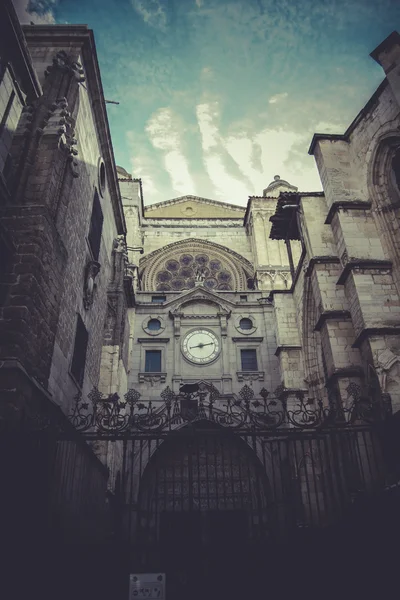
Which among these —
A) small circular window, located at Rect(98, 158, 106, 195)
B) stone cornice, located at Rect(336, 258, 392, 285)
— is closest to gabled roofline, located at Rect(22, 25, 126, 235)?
small circular window, located at Rect(98, 158, 106, 195)

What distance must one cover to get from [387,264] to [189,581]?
8188 millimetres

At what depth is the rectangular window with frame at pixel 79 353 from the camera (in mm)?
11016

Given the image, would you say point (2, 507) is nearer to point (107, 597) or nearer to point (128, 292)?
point (107, 597)

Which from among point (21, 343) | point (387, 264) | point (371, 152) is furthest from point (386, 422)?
point (371, 152)

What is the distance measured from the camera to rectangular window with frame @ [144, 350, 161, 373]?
17.8 meters

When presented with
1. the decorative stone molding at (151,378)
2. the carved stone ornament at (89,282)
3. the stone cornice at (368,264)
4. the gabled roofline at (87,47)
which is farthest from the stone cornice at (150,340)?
the stone cornice at (368,264)

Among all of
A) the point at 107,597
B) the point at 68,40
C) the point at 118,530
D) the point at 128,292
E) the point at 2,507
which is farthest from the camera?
the point at 128,292

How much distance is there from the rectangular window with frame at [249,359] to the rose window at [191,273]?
22.5 ft

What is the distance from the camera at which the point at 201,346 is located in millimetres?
18297

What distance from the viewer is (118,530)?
21.2ft

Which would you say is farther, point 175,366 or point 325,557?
point 175,366

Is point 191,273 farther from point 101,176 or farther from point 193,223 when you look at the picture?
point 101,176

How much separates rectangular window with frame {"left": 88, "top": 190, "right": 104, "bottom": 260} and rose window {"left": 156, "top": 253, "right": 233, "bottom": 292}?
10766mm

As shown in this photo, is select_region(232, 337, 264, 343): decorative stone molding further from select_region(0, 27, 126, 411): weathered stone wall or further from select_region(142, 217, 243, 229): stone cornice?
select_region(142, 217, 243, 229): stone cornice
